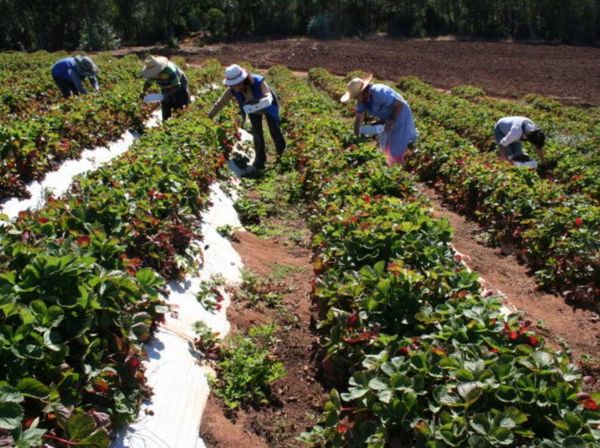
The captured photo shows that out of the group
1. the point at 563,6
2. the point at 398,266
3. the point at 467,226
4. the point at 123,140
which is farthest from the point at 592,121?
the point at 563,6

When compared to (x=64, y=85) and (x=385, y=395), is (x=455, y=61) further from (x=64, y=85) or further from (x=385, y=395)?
(x=385, y=395)

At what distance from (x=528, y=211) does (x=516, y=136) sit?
1830mm

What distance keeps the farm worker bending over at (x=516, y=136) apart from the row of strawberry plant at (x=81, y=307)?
5447 mm

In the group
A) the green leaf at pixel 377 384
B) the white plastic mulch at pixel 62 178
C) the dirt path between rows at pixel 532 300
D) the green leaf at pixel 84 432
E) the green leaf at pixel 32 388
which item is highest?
the green leaf at pixel 32 388

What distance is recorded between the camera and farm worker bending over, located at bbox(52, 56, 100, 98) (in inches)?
449

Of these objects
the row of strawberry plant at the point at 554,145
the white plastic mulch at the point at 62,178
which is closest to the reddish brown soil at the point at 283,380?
the white plastic mulch at the point at 62,178

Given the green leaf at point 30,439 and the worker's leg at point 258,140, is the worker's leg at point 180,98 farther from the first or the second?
the green leaf at point 30,439

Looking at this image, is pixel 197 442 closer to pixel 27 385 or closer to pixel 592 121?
pixel 27 385

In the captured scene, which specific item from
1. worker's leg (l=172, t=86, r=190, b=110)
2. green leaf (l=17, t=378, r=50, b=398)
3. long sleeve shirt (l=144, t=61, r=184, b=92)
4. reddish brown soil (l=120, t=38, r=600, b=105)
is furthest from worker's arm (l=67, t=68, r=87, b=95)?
reddish brown soil (l=120, t=38, r=600, b=105)

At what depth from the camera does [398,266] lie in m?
3.75

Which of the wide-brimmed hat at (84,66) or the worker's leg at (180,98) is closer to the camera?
the worker's leg at (180,98)

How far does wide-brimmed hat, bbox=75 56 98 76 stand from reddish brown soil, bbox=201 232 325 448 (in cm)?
736

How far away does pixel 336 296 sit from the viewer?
406 centimetres

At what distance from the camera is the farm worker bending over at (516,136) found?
8.12 metres
